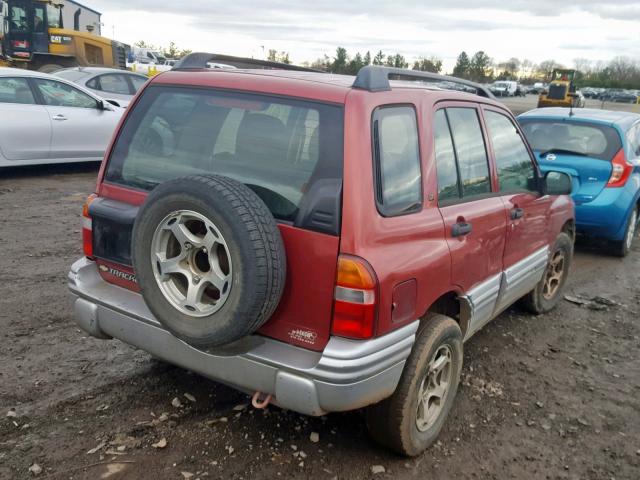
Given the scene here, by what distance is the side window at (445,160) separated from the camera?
318 cm

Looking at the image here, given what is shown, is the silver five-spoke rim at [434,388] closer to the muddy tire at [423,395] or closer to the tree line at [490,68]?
the muddy tire at [423,395]

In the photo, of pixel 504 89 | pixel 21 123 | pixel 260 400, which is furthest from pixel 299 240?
pixel 504 89

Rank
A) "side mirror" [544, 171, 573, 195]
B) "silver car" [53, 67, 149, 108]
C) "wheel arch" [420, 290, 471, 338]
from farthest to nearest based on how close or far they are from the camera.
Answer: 1. "silver car" [53, 67, 149, 108]
2. "side mirror" [544, 171, 573, 195]
3. "wheel arch" [420, 290, 471, 338]

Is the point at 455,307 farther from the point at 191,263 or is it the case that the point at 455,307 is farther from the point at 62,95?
the point at 62,95

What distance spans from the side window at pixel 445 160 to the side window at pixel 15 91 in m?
7.35

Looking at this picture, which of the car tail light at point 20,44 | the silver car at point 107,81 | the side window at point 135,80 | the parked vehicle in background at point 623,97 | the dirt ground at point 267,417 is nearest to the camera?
the dirt ground at point 267,417

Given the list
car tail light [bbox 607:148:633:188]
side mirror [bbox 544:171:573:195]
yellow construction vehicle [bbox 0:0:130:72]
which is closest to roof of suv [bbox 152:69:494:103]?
side mirror [bbox 544:171:573:195]

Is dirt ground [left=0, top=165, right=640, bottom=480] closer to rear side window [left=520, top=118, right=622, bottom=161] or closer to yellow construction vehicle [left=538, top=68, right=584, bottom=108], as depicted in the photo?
rear side window [left=520, top=118, right=622, bottom=161]

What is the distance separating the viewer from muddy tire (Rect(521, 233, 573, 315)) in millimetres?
5121

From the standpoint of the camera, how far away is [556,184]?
15.0 ft

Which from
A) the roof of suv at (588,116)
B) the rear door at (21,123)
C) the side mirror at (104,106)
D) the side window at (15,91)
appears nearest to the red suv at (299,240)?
the roof of suv at (588,116)

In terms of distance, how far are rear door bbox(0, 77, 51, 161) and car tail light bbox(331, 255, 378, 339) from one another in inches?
294

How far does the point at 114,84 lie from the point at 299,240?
36.5 ft

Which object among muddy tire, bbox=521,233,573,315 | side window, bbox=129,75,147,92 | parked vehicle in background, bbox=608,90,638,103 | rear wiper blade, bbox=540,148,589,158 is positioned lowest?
parked vehicle in background, bbox=608,90,638,103
